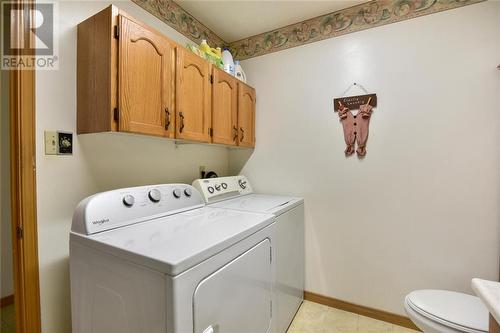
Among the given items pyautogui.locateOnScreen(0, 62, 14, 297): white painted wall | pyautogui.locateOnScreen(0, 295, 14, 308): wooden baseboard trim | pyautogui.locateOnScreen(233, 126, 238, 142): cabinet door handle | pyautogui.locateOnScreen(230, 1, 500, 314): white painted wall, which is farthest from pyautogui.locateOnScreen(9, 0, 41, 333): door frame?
pyautogui.locateOnScreen(230, 1, 500, 314): white painted wall

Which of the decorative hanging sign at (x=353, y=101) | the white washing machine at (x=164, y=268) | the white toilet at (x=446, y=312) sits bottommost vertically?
the white toilet at (x=446, y=312)

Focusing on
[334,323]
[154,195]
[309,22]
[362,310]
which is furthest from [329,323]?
[309,22]

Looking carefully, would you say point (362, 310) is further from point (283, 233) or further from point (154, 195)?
point (154, 195)

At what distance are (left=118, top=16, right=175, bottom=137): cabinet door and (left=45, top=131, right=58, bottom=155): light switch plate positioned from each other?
36cm

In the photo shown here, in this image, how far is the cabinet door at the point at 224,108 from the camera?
185cm

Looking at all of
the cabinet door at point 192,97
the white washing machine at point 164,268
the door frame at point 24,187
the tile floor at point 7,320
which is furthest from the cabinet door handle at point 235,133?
the tile floor at point 7,320

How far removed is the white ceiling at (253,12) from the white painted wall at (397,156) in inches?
10.3

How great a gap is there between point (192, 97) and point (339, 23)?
1453 mm

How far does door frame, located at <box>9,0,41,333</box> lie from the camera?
1081mm

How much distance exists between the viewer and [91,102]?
1.24 metres

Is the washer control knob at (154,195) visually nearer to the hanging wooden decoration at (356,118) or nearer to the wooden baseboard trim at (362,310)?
the hanging wooden decoration at (356,118)

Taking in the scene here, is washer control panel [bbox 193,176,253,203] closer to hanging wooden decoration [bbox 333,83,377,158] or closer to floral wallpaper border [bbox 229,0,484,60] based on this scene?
hanging wooden decoration [bbox 333,83,377,158]

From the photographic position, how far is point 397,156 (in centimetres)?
Answer: 183

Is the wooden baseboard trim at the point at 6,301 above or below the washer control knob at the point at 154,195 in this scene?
below
